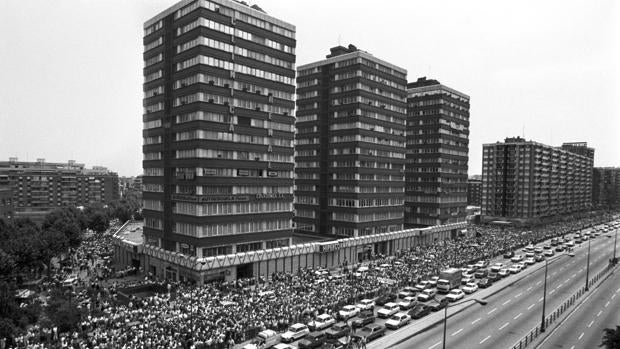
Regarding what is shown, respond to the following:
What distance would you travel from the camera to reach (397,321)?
51344mm

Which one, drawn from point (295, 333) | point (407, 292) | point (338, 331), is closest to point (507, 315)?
point (407, 292)

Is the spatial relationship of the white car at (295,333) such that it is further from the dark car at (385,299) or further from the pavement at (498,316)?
the dark car at (385,299)

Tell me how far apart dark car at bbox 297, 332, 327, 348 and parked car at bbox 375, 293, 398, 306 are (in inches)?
649

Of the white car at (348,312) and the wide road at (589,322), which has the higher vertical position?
the white car at (348,312)

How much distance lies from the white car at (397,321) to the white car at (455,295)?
11.5 m

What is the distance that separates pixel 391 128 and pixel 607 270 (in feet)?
190

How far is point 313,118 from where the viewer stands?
11106 centimetres

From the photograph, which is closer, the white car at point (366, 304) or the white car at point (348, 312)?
the white car at point (348, 312)

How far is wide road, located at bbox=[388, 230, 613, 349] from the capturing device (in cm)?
4675

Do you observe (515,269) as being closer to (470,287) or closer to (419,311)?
(470,287)

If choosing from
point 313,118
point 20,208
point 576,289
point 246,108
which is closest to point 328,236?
point 313,118

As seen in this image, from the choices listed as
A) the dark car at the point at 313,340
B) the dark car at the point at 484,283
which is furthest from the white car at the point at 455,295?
the dark car at the point at 313,340

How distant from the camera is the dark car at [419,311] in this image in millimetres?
55250

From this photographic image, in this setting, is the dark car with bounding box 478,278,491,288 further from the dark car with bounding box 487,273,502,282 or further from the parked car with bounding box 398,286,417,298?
the parked car with bounding box 398,286,417,298
